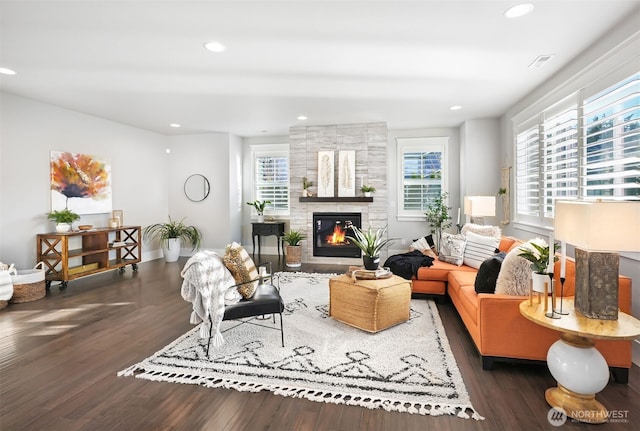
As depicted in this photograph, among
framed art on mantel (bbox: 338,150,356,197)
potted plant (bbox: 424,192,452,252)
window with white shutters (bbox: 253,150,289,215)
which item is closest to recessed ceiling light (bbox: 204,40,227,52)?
framed art on mantel (bbox: 338,150,356,197)

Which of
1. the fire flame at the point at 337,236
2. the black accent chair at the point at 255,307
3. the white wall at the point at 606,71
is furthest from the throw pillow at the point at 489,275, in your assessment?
the fire flame at the point at 337,236

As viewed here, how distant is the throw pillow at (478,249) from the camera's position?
418cm

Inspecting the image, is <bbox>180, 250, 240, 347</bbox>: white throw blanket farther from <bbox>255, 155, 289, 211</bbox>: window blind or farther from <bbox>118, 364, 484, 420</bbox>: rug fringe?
<bbox>255, 155, 289, 211</bbox>: window blind

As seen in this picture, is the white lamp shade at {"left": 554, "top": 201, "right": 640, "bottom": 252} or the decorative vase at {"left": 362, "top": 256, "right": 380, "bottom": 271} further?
the decorative vase at {"left": 362, "top": 256, "right": 380, "bottom": 271}

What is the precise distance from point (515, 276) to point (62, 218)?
19.2 ft

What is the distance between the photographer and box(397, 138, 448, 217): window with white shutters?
7.14m

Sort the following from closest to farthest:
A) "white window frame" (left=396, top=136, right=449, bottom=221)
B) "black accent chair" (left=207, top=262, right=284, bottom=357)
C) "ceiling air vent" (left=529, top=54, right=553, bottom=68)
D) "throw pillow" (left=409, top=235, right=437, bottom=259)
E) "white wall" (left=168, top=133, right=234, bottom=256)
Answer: "black accent chair" (left=207, top=262, right=284, bottom=357) < "ceiling air vent" (left=529, top=54, right=553, bottom=68) < "throw pillow" (left=409, top=235, right=437, bottom=259) < "white window frame" (left=396, top=136, right=449, bottom=221) < "white wall" (left=168, top=133, right=234, bottom=256)

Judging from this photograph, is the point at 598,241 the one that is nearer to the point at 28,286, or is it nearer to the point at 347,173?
the point at 347,173

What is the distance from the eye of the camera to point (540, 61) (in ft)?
11.8

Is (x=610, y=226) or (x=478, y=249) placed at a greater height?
(x=610, y=226)

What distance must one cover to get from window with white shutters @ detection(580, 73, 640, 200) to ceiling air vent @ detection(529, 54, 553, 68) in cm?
58

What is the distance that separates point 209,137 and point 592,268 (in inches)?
282

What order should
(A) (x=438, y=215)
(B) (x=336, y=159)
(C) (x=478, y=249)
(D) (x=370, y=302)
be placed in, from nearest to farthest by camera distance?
(D) (x=370, y=302)
(C) (x=478, y=249)
(B) (x=336, y=159)
(A) (x=438, y=215)

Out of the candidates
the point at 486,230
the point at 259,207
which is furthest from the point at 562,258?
the point at 259,207
